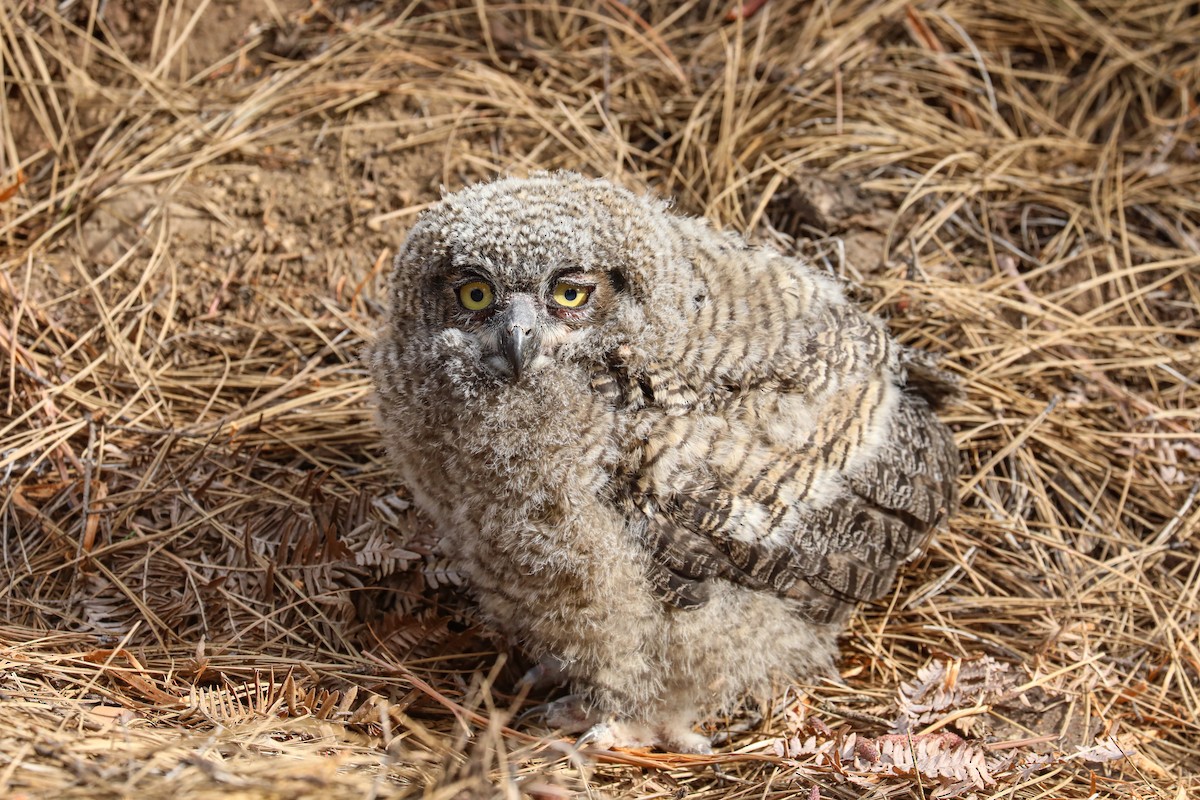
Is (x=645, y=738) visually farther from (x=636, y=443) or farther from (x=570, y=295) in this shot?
(x=570, y=295)

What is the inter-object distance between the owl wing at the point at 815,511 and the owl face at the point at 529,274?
0.42 m

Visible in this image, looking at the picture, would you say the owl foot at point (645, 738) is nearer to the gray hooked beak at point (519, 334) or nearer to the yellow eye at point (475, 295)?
the gray hooked beak at point (519, 334)

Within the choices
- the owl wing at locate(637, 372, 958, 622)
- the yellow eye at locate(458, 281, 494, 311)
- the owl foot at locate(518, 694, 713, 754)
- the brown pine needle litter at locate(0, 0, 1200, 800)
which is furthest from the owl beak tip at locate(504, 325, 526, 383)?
the owl foot at locate(518, 694, 713, 754)

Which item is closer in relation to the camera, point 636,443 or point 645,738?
point 636,443

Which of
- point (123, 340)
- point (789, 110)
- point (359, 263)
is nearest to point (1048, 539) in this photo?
point (789, 110)

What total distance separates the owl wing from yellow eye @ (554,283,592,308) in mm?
467

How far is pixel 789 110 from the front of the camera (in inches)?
161

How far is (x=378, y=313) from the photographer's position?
3.76 m

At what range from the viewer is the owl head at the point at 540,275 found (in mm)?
2469

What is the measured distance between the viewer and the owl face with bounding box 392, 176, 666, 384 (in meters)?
2.46

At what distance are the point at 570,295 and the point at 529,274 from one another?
142 mm

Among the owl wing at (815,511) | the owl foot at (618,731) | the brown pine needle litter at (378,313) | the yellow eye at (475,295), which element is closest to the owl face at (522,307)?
the yellow eye at (475,295)

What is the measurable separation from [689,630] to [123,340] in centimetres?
235

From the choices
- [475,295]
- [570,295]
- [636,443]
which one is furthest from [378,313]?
[636,443]
